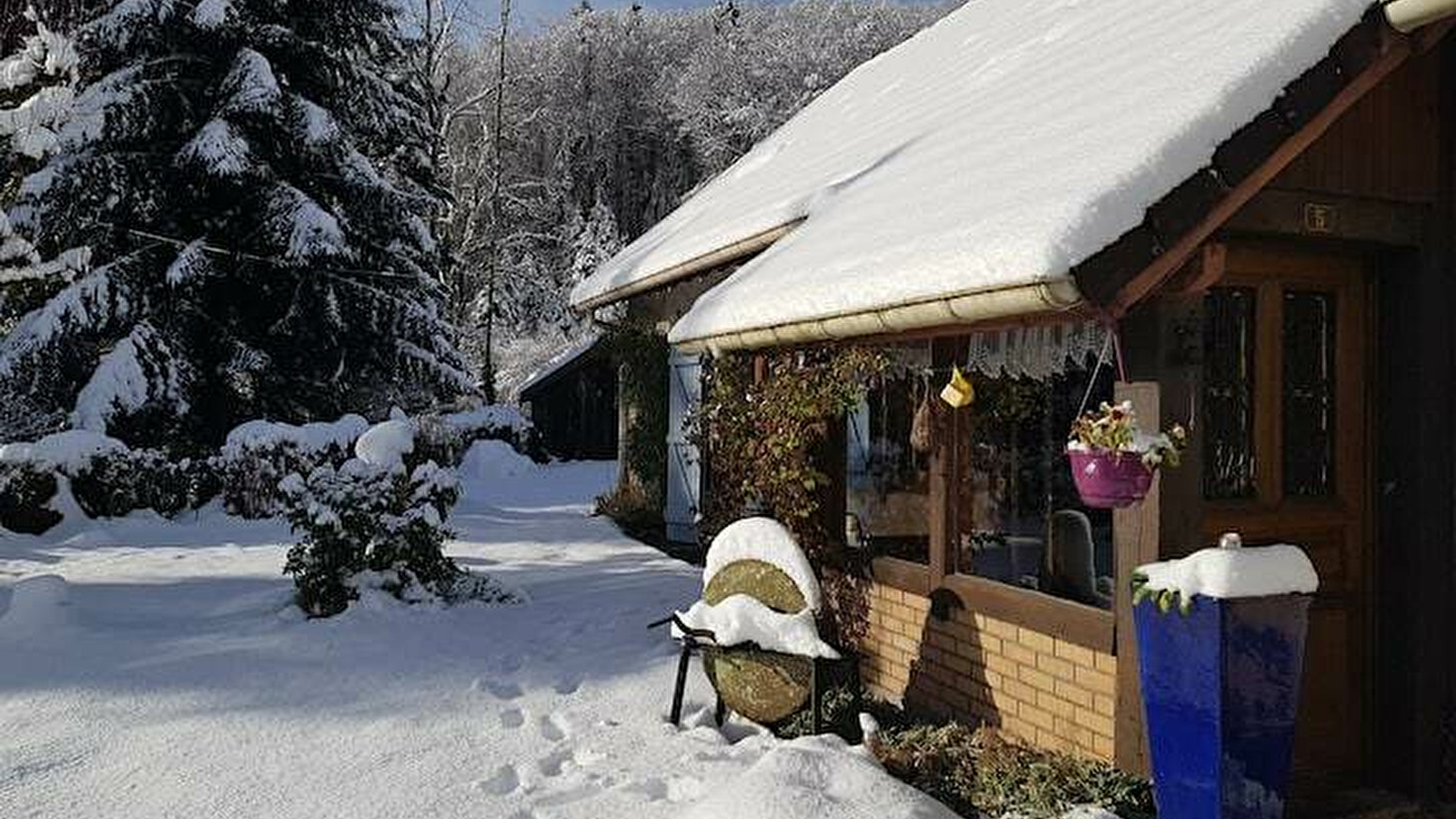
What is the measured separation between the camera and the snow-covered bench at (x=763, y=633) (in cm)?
475

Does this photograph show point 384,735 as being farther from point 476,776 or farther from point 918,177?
point 918,177

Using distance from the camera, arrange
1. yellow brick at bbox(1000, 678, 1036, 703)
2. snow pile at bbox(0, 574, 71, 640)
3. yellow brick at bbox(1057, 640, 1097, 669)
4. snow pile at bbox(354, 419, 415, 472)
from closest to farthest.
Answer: yellow brick at bbox(1057, 640, 1097, 669)
yellow brick at bbox(1000, 678, 1036, 703)
snow pile at bbox(0, 574, 71, 640)
snow pile at bbox(354, 419, 415, 472)

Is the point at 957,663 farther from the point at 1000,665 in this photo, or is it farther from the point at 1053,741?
the point at 1053,741

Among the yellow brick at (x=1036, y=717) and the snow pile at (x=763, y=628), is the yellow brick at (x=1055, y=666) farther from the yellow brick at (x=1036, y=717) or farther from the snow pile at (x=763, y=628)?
the snow pile at (x=763, y=628)

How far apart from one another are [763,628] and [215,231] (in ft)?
44.3

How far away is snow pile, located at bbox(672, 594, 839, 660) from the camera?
4.70 metres

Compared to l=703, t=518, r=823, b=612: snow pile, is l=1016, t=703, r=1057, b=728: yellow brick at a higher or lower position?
lower

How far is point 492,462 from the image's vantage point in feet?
65.3

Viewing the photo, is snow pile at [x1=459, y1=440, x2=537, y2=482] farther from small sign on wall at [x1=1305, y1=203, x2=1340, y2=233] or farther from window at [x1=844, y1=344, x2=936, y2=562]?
small sign on wall at [x1=1305, y1=203, x2=1340, y2=233]

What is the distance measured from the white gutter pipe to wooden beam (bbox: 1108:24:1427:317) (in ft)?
0.23

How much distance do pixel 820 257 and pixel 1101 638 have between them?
2.19 meters

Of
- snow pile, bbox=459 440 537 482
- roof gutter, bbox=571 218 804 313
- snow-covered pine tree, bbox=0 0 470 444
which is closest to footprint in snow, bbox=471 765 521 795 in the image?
roof gutter, bbox=571 218 804 313

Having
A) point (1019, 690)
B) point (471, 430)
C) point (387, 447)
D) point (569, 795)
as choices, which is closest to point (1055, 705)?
point (1019, 690)

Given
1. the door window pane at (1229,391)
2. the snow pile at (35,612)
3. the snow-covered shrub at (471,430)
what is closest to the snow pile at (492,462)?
the snow-covered shrub at (471,430)
